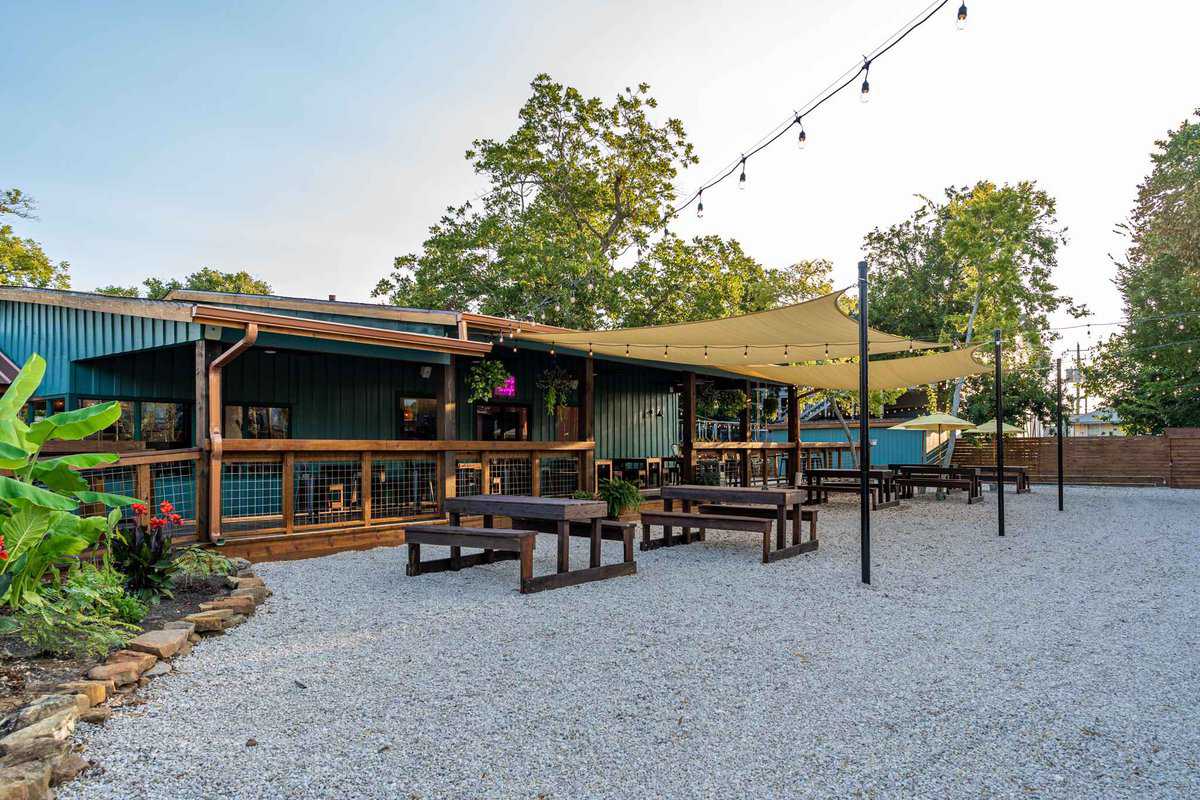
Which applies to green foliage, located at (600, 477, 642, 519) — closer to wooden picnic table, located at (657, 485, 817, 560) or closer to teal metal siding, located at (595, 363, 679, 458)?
wooden picnic table, located at (657, 485, 817, 560)

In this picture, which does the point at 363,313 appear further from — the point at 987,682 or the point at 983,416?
the point at 983,416

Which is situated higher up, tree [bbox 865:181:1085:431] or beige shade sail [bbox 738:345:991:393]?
tree [bbox 865:181:1085:431]

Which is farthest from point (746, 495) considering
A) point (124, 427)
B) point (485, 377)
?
point (124, 427)

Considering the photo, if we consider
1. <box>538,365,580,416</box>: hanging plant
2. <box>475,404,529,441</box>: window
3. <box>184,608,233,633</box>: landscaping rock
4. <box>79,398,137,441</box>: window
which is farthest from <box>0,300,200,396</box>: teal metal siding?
<box>538,365,580,416</box>: hanging plant

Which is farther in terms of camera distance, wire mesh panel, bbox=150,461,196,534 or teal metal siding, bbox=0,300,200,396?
teal metal siding, bbox=0,300,200,396

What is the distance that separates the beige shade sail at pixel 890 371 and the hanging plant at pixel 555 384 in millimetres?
3022

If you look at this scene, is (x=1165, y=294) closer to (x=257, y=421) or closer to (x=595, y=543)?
(x=595, y=543)

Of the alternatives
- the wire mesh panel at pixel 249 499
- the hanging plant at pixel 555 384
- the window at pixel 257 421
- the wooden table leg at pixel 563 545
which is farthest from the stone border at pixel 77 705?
the hanging plant at pixel 555 384

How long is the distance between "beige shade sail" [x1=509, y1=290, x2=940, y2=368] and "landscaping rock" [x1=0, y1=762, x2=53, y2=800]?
572cm

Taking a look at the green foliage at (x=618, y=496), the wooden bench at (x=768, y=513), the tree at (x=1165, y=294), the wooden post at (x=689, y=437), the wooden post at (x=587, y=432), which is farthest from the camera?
the tree at (x=1165, y=294)

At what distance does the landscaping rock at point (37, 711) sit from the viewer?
246 centimetres

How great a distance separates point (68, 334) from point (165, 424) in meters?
1.62

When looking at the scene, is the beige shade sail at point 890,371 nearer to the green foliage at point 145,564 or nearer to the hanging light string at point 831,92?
the hanging light string at point 831,92

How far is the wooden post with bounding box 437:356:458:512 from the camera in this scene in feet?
26.1
